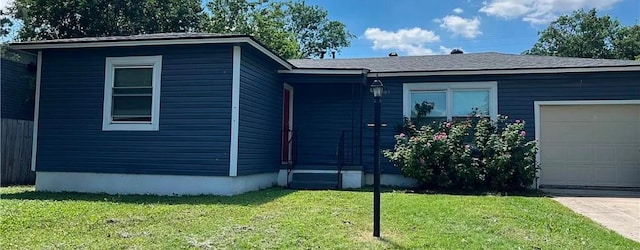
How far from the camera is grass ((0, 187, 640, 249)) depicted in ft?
15.0

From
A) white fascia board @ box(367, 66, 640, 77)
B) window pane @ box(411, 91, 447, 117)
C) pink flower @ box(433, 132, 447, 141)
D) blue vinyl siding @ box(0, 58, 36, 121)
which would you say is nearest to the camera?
pink flower @ box(433, 132, 447, 141)

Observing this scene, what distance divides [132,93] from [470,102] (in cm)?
697

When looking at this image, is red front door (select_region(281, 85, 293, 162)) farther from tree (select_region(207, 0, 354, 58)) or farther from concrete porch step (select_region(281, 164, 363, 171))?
tree (select_region(207, 0, 354, 58))

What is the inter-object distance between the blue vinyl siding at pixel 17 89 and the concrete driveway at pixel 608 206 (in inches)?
669

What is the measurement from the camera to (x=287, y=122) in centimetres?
1123

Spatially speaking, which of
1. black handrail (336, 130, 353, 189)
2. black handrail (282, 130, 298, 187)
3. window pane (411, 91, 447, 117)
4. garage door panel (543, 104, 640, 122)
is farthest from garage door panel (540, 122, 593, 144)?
black handrail (282, 130, 298, 187)

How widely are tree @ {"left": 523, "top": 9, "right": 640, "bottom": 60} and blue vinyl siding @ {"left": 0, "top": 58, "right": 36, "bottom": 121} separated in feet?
108

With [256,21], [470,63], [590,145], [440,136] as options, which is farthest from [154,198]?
[256,21]

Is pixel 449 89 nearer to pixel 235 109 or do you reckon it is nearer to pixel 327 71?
pixel 327 71

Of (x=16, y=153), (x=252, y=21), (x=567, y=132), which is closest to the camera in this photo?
(x=567, y=132)

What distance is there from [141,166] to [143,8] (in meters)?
13.1

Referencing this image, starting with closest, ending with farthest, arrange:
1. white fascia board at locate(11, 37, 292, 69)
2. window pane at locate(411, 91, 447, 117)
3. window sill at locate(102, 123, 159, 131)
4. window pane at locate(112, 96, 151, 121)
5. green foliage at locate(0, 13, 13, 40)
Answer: white fascia board at locate(11, 37, 292, 69) < window sill at locate(102, 123, 159, 131) < window pane at locate(112, 96, 151, 121) < window pane at locate(411, 91, 447, 117) < green foliage at locate(0, 13, 13, 40)

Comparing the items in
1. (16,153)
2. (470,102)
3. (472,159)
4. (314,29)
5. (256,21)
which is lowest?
(16,153)

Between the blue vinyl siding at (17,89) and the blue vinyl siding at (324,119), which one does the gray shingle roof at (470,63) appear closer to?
the blue vinyl siding at (324,119)
